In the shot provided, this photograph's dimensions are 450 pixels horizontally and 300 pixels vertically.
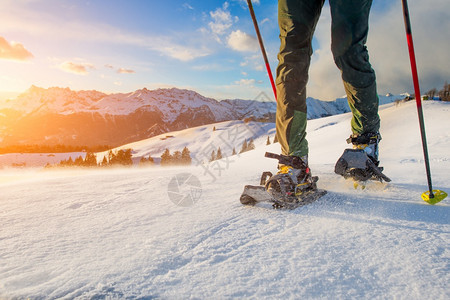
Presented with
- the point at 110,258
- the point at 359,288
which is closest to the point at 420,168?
the point at 359,288

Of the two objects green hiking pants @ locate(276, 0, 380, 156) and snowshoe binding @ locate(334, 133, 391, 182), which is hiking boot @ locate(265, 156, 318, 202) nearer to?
green hiking pants @ locate(276, 0, 380, 156)

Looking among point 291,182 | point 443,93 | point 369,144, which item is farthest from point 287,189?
point 443,93

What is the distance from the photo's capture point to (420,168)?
260cm

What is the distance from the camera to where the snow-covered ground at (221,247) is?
0.81 meters

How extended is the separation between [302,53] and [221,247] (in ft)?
5.33

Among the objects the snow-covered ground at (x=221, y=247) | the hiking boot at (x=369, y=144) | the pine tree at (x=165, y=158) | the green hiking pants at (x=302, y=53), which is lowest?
the pine tree at (x=165, y=158)

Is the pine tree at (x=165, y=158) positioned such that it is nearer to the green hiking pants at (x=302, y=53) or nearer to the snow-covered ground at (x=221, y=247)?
the snow-covered ground at (x=221, y=247)

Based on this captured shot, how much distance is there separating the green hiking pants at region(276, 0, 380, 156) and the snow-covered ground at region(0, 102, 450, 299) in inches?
24.9

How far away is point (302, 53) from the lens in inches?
78.6

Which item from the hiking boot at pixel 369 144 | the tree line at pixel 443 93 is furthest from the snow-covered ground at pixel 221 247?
the tree line at pixel 443 93

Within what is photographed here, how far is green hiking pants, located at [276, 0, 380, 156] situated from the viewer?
1897 millimetres

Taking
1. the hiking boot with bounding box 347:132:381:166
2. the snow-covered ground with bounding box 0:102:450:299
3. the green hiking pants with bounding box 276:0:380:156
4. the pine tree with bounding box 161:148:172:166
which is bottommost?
the pine tree with bounding box 161:148:172:166

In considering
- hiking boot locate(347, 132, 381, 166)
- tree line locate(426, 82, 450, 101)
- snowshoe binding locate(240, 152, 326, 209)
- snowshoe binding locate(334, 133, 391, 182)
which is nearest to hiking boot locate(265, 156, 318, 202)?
snowshoe binding locate(240, 152, 326, 209)

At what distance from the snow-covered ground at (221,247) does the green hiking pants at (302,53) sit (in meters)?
0.63
